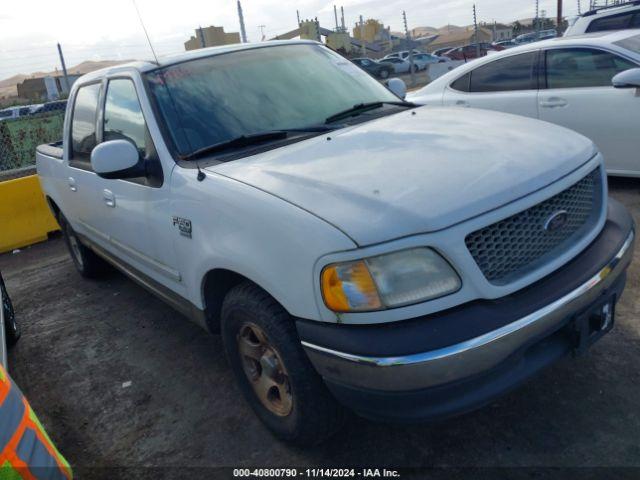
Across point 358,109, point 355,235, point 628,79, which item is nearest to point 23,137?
point 358,109

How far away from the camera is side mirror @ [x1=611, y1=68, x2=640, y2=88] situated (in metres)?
4.79

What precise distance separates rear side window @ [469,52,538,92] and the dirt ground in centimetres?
266

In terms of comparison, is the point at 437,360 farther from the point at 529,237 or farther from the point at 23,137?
the point at 23,137

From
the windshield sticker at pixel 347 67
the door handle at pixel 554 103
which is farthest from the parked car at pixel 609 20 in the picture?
the windshield sticker at pixel 347 67

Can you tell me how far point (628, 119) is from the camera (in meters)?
5.08

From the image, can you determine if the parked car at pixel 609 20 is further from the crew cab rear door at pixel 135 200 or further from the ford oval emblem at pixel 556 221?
the crew cab rear door at pixel 135 200

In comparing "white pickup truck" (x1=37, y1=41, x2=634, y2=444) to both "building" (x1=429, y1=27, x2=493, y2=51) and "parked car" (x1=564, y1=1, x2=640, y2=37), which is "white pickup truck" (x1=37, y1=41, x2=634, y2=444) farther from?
"building" (x1=429, y1=27, x2=493, y2=51)

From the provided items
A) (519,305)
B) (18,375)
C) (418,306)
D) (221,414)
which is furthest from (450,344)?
(18,375)

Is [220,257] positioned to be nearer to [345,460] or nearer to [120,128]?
[345,460]

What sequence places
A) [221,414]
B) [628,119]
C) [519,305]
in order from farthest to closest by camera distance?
[628,119]
[221,414]
[519,305]

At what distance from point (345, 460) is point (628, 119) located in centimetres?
425

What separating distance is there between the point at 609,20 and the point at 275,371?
7182 millimetres

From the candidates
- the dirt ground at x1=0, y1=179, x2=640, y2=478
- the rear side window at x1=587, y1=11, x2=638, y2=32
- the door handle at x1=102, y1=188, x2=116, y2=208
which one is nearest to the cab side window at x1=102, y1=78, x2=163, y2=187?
the door handle at x1=102, y1=188, x2=116, y2=208

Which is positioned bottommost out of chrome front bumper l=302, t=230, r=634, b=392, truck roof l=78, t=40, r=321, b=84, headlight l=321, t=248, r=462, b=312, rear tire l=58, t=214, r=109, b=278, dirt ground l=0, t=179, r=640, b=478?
dirt ground l=0, t=179, r=640, b=478
